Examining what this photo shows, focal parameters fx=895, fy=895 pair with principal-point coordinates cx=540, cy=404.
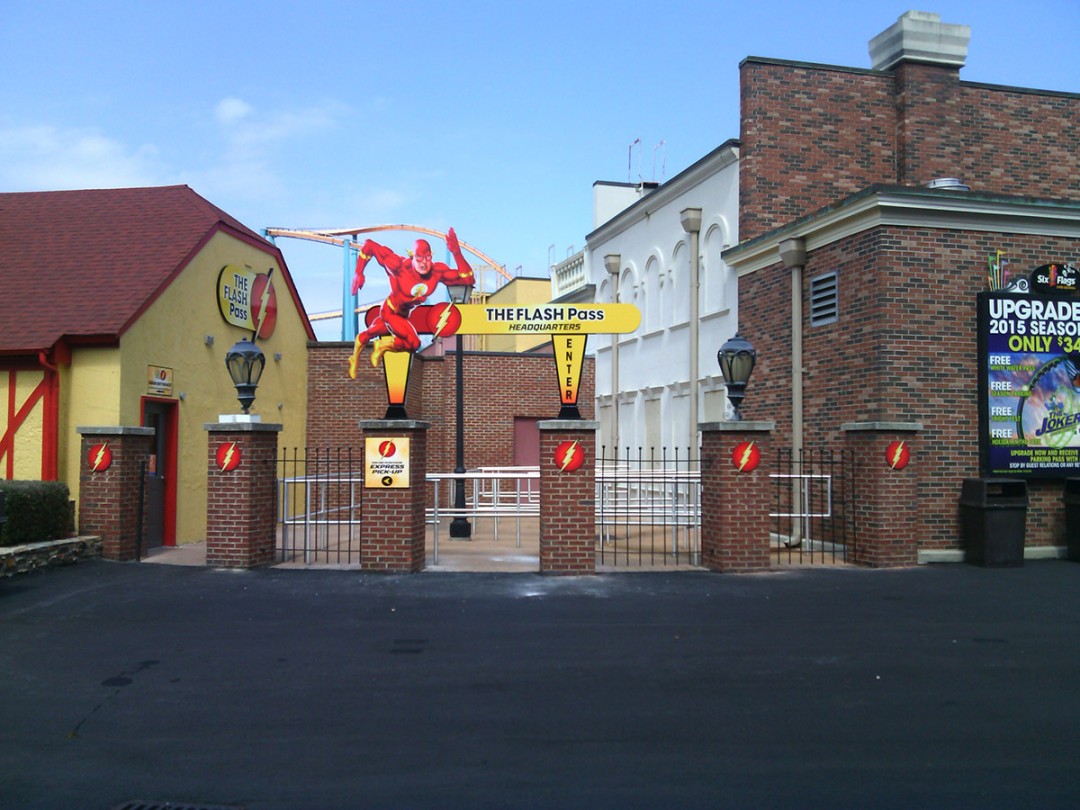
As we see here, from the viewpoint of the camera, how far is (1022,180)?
60.1ft

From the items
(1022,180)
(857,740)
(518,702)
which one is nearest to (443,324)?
(518,702)

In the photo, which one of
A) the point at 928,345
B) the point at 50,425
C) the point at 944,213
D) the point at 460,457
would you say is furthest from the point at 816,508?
the point at 50,425

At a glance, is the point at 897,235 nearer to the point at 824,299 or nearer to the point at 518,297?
the point at 824,299

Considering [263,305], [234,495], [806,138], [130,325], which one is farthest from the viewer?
[263,305]

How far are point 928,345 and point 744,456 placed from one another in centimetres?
337

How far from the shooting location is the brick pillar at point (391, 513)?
11.5 m

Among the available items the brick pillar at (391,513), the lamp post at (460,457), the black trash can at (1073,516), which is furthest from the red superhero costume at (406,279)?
the black trash can at (1073,516)

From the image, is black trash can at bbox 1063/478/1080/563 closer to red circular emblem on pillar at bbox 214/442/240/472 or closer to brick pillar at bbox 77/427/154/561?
red circular emblem on pillar at bbox 214/442/240/472

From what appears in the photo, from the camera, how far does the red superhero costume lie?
543 inches

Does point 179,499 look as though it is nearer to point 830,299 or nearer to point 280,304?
point 280,304

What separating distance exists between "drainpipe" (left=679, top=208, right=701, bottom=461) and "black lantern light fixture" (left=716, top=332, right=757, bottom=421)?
20.4 feet

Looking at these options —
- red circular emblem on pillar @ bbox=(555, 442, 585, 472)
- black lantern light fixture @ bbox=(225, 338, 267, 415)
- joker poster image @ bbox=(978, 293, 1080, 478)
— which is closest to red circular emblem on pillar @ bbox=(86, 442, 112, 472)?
black lantern light fixture @ bbox=(225, 338, 267, 415)

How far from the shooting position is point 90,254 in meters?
15.1

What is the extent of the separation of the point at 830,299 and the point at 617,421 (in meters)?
9.82
